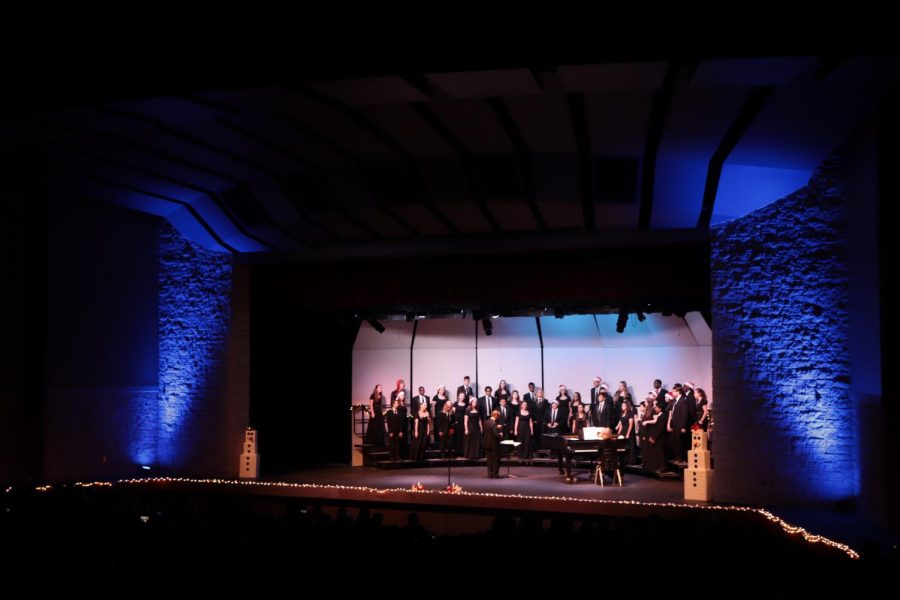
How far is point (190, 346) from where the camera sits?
51.3 feet

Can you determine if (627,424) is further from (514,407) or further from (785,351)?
(785,351)

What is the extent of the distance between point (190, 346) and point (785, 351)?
10.2 m

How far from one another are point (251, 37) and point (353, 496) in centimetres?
860

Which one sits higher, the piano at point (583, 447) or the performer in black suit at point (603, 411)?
the performer in black suit at point (603, 411)

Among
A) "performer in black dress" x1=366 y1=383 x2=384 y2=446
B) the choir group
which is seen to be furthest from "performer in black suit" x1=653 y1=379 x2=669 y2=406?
"performer in black dress" x1=366 y1=383 x2=384 y2=446

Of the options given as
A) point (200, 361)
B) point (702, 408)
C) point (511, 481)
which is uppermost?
point (200, 361)

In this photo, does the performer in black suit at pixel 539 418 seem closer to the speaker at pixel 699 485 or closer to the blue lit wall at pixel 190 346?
the speaker at pixel 699 485

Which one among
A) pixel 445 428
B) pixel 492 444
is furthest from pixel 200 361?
pixel 492 444

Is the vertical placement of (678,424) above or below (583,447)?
above

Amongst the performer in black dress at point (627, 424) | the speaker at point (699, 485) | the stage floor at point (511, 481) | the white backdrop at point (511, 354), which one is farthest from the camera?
the white backdrop at point (511, 354)

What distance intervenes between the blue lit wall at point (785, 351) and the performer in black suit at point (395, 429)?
23.7 feet

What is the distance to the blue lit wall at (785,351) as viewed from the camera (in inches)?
447

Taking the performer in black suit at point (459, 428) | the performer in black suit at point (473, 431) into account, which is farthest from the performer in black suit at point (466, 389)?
the performer in black suit at point (473, 431)

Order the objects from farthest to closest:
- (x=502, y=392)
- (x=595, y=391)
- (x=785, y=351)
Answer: (x=502, y=392) < (x=595, y=391) < (x=785, y=351)
